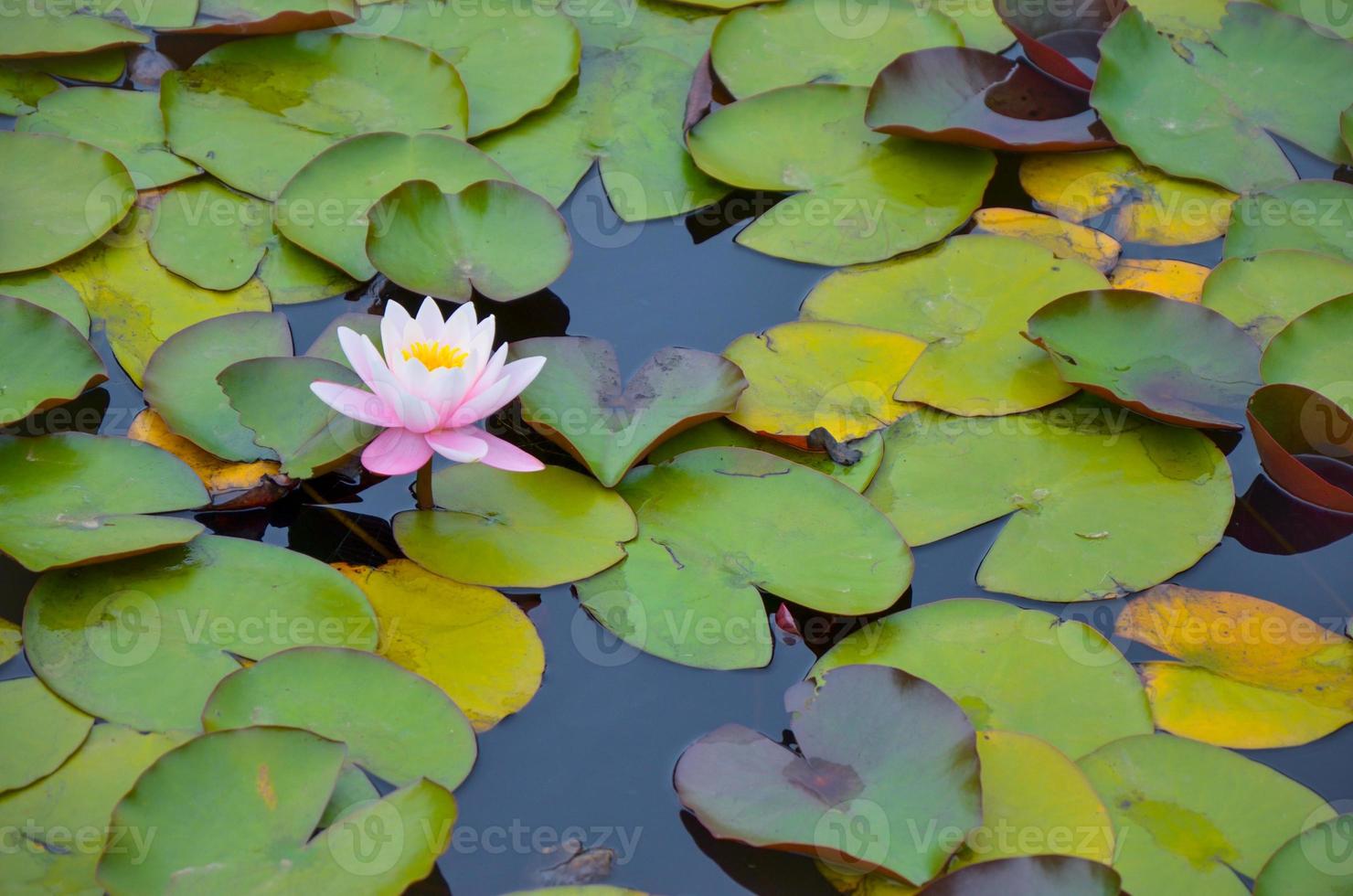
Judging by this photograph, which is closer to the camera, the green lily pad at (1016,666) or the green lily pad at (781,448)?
the green lily pad at (1016,666)

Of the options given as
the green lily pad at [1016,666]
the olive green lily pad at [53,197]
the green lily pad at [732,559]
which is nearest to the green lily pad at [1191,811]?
the green lily pad at [1016,666]

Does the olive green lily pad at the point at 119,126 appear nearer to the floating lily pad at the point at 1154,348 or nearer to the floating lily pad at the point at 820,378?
the floating lily pad at the point at 820,378

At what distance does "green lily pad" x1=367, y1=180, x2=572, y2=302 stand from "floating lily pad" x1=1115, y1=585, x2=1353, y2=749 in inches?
59.2

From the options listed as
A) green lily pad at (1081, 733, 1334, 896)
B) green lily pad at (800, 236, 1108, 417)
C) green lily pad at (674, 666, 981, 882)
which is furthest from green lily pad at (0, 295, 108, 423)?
green lily pad at (1081, 733, 1334, 896)

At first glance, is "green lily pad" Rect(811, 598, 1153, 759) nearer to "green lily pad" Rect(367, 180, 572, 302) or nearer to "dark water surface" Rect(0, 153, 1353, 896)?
"dark water surface" Rect(0, 153, 1353, 896)

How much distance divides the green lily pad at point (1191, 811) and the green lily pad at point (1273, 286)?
1.17 meters

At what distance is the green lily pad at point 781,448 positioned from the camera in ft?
7.44

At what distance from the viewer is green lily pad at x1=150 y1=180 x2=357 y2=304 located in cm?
255

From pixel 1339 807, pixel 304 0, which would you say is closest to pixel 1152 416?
pixel 1339 807

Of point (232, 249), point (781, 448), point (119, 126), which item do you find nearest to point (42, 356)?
point (232, 249)

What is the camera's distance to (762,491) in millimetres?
2227

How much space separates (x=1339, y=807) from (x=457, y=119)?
2.48 meters

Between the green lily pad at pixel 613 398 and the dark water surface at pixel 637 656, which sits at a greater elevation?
the green lily pad at pixel 613 398

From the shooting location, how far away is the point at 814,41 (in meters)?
3.20
